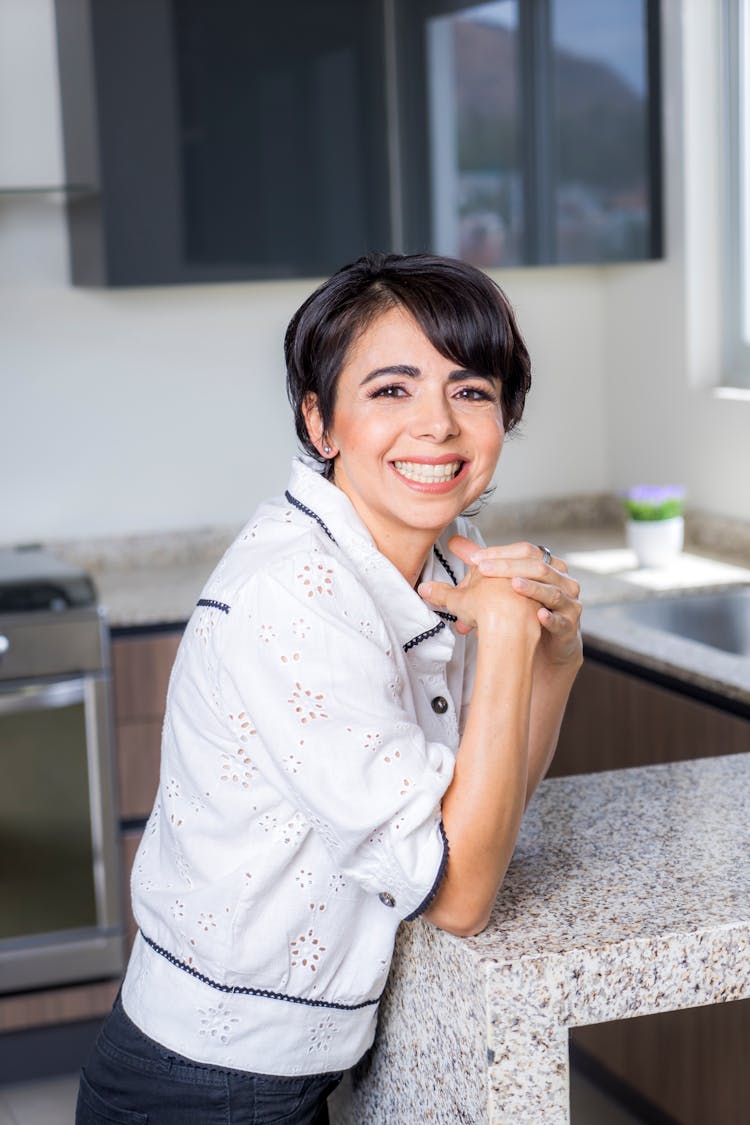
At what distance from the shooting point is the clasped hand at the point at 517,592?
1.15 metres

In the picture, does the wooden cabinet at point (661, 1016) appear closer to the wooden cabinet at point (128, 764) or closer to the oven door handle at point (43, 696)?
the wooden cabinet at point (128, 764)

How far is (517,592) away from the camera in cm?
115

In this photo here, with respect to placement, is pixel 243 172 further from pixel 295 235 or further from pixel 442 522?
pixel 442 522

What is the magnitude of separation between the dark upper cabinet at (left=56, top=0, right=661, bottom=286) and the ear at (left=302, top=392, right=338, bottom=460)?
2054 mm

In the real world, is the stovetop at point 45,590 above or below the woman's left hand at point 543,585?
below

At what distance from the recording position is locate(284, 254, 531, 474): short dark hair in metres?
1.20

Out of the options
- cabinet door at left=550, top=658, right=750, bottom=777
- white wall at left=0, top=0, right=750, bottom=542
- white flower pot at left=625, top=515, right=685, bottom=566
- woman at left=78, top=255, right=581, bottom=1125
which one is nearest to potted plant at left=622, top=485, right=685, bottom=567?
white flower pot at left=625, top=515, right=685, bottom=566

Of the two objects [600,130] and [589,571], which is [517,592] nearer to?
[589,571]

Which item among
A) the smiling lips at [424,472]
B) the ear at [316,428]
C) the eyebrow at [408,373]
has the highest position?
the eyebrow at [408,373]

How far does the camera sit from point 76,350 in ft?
11.7

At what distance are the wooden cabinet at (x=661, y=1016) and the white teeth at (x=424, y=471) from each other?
1173 mm

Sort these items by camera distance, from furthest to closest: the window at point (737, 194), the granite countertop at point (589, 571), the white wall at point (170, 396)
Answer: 1. the white wall at point (170, 396)
2. the window at point (737, 194)
3. the granite countertop at point (589, 571)

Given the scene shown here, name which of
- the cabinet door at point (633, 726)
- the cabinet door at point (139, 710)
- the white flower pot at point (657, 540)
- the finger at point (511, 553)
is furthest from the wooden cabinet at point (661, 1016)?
the finger at point (511, 553)

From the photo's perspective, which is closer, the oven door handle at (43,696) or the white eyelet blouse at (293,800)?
the white eyelet blouse at (293,800)
